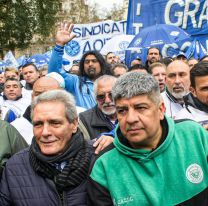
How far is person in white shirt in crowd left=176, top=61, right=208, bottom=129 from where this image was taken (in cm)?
319

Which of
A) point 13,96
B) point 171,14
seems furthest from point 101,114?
point 171,14

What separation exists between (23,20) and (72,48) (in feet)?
55.0

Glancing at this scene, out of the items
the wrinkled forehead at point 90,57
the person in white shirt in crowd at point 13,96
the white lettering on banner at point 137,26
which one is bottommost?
the person in white shirt in crowd at point 13,96

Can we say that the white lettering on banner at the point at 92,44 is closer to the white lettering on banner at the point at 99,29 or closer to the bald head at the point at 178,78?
the white lettering on banner at the point at 99,29

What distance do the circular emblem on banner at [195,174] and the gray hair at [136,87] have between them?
0.41 metres

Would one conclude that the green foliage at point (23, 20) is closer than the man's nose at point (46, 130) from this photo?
No

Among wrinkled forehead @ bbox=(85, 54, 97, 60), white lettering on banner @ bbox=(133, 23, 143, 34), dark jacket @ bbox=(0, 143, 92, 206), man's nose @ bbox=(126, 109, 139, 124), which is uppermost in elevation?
white lettering on banner @ bbox=(133, 23, 143, 34)

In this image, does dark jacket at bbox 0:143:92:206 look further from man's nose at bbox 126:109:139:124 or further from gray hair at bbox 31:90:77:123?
man's nose at bbox 126:109:139:124

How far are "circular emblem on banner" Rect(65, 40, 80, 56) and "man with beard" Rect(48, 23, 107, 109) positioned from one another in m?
7.09

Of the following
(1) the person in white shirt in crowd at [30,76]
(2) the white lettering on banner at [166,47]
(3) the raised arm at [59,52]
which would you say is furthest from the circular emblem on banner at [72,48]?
(3) the raised arm at [59,52]

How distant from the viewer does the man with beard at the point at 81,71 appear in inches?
213

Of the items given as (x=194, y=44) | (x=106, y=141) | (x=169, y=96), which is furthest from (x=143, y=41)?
(x=106, y=141)

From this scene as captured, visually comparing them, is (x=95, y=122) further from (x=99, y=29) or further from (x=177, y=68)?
(x=99, y=29)

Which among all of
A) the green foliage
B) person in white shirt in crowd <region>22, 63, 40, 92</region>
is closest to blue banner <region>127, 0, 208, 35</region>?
person in white shirt in crowd <region>22, 63, 40, 92</region>
